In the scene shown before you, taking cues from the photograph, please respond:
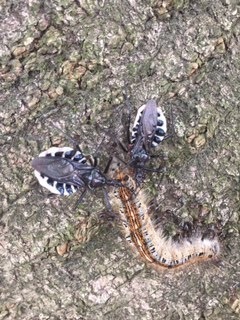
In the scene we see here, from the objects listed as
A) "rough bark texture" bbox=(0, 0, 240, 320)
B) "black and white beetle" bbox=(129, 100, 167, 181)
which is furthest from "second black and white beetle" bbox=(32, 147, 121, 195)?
"black and white beetle" bbox=(129, 100, 167, 181)

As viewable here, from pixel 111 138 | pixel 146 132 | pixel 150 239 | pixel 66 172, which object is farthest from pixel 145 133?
pixel 150 239

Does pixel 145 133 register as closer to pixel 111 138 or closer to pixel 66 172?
pixel 111 138

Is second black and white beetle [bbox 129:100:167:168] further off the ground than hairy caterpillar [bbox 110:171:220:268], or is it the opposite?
second black and white beetle [bbox 129:100:167:168]

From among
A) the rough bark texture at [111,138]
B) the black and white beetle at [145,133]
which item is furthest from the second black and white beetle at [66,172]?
the black and white beetle at [145,133]

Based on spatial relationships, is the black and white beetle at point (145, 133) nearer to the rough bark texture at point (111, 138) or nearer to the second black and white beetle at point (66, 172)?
the rough bark texture at point (111, 138)

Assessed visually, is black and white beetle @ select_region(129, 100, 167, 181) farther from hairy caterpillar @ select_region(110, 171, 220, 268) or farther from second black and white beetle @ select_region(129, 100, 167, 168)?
hairy caterpillar @ select_region(110, 171, 220, 268)

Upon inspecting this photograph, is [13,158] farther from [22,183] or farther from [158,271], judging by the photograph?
[158,271]

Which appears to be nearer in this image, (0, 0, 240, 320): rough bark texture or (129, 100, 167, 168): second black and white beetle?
(0, 0, 240, 320): rough bark texture
